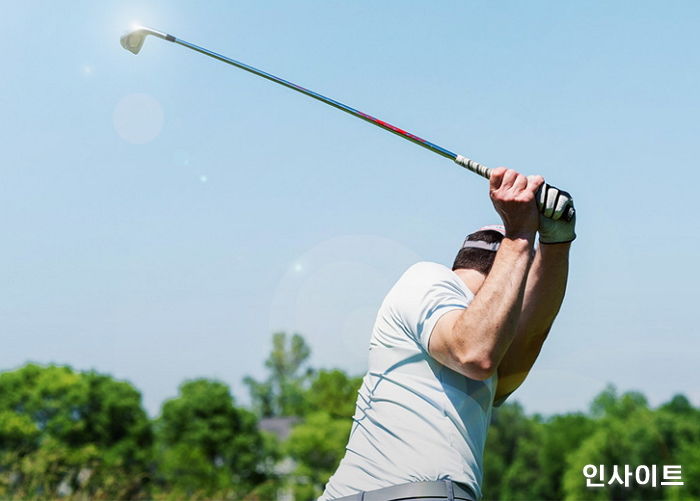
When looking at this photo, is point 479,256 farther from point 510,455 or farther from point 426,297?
point 510,455

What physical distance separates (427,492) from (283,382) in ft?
275

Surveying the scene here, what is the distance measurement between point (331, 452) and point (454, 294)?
62.0 m

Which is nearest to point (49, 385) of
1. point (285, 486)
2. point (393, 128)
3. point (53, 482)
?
point (285, 486)

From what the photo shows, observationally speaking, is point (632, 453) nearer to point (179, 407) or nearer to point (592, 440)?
point (592, 440)

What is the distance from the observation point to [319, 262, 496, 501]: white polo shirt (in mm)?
2846

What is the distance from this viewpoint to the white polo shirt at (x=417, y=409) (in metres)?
2.85

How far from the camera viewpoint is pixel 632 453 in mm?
63250

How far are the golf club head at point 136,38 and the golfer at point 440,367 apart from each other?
230 centimetres

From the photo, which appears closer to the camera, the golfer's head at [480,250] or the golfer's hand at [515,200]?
the golfer's hand at [515,200]

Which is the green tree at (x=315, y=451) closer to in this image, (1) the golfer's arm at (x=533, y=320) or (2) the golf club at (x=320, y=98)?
(2) the golf club at (x=320, y=98)

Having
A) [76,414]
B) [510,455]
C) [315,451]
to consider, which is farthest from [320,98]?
[510,455]

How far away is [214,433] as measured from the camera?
2406 inches

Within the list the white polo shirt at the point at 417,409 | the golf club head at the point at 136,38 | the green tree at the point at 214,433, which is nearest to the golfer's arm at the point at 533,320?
the white polo shirt at the point at 417,409

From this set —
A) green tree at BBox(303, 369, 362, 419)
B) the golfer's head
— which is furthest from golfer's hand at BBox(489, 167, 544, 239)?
green tree at BBox(303, 369, 362, 419)
